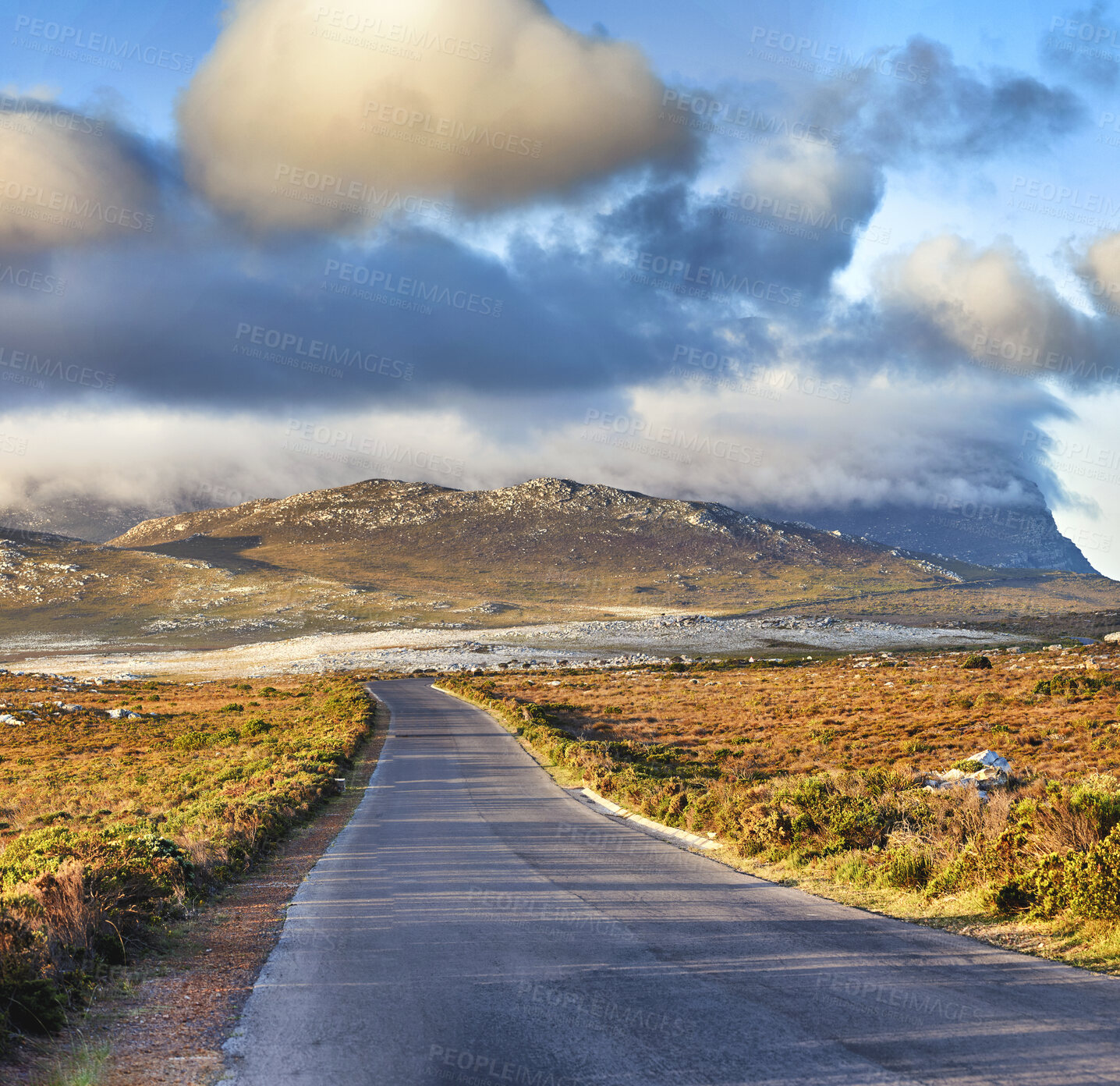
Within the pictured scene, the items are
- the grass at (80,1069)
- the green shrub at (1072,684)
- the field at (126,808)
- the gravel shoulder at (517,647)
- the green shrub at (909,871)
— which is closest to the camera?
the grass at (80,1069)

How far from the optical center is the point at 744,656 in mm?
103312

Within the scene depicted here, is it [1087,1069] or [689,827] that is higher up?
[1087,1069]

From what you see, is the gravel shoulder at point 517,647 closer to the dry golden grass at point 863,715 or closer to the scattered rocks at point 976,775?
the dry golden grass at point 863,715

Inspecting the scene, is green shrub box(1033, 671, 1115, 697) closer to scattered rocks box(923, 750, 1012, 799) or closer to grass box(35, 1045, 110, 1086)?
scattered rocks box(923, 750, 1012, 799)

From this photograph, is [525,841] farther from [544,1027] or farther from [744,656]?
[744,656]

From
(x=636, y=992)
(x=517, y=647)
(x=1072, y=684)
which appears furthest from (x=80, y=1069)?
(x=517, y=647)

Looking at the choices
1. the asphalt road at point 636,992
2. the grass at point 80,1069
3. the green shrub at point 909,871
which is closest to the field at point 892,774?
the green shrub at point 909,871

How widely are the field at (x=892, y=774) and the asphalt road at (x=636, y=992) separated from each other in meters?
1.21

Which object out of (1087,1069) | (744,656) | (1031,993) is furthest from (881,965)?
(744,656)

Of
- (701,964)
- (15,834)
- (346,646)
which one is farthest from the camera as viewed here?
(346,646)

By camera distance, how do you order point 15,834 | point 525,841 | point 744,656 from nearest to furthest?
point 525,841 < point 15,834 < point 744,656

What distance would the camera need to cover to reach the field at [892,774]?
927 centimetres

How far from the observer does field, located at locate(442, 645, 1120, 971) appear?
9.27 metres

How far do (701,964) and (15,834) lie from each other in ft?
64.6
